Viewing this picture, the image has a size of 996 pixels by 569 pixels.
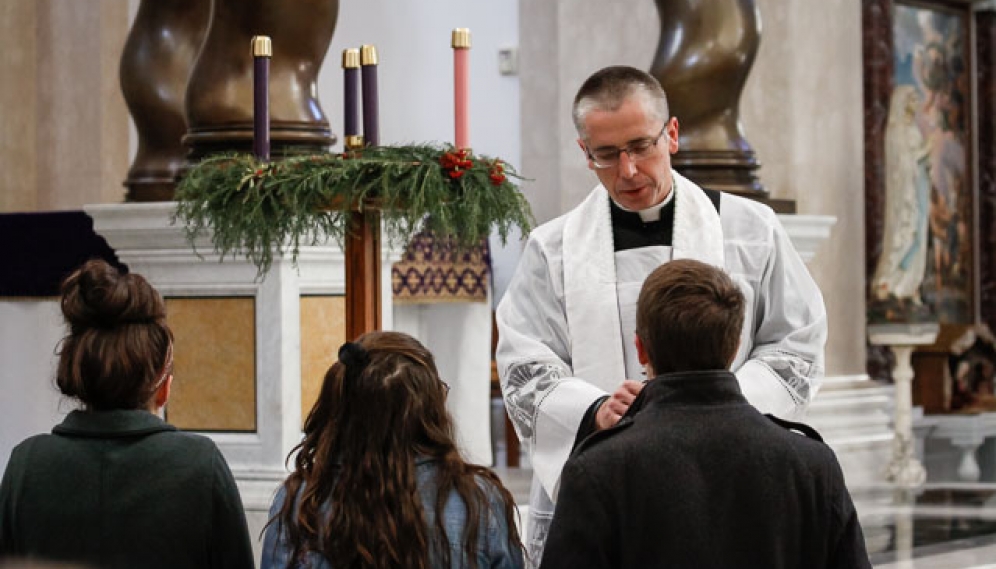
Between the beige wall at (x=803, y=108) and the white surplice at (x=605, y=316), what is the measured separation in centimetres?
625

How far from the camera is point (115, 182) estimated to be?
39.7ft

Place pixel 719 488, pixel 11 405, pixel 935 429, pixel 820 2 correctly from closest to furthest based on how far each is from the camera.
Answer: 1. pixel 719 488
2. pixel 11 405
3. pixel 820 2
4. pixel 935 429

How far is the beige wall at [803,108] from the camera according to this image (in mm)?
10047

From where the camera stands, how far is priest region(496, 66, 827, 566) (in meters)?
3.50

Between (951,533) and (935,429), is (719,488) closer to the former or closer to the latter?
(951,533)

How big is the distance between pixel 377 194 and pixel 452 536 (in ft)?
5.19

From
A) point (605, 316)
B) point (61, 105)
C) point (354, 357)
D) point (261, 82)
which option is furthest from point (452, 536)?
point (61, 105)

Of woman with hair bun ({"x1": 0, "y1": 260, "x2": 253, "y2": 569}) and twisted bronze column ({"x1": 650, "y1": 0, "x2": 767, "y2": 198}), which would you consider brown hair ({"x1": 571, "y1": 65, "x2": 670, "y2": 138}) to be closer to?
woman with hair bun ({"x1": 0, "y1": 260, "x2": 253, "y2": 569})

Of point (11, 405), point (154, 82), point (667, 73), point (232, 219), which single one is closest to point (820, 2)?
point (667, 73)

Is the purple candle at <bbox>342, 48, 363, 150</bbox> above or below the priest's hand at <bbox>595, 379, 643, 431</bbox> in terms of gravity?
above

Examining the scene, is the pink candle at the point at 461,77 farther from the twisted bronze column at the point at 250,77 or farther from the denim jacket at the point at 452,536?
the twisted bronze column at the point at 250,77

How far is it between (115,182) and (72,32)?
1100 mm

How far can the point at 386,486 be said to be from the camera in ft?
8.82

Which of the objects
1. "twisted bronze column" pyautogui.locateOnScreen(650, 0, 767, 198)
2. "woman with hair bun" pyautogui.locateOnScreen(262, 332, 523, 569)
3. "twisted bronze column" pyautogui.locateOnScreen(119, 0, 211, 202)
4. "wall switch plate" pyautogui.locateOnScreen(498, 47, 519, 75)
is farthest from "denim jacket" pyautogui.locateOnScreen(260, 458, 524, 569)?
"wall switch plate" pyautogui.locateOnScreen(498, 47, 519, 75)
